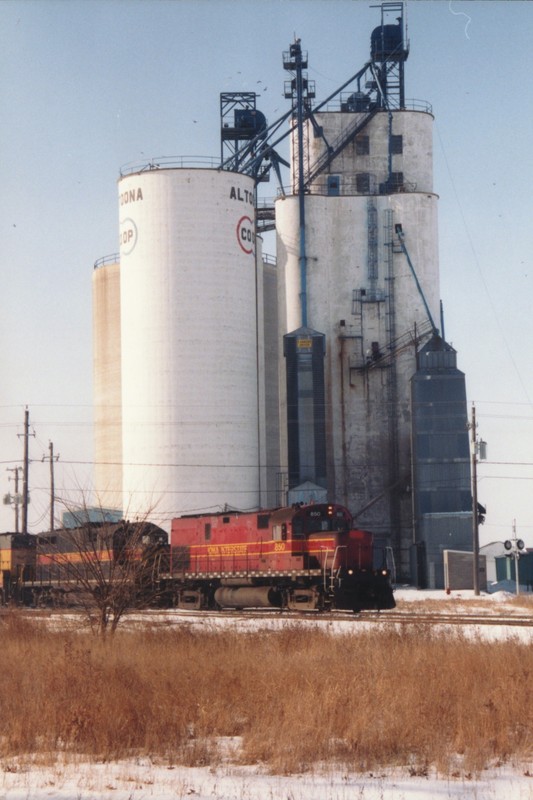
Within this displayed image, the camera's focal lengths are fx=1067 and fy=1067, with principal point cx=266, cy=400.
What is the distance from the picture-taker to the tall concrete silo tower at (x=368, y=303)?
74.4 meters

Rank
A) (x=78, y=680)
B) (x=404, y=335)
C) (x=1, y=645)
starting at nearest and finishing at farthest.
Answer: (x=78, y=680)
(x=1, y=645)
(x=404, y=335)

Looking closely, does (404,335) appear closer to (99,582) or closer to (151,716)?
(99,582)

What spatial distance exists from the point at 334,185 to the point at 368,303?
1050cm

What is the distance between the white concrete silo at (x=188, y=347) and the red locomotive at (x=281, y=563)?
26.3 m

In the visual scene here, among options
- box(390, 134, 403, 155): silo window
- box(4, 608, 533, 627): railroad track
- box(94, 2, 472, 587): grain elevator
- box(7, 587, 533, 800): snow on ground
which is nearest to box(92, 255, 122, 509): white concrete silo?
box(94, 2, 472, 587): grain elevator

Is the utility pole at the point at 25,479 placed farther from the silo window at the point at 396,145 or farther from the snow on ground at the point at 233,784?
the snow on ground at the point at 233,784

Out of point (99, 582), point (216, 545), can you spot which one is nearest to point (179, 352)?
point (216, 545)

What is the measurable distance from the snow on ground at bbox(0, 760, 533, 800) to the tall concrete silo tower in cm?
6015

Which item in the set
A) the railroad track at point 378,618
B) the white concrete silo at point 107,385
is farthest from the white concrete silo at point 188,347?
the railroad track at point 378,618

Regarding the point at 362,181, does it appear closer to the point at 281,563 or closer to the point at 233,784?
the point at 281,563

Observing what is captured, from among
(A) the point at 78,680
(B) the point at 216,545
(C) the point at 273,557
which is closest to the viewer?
(A) the point at 78,680

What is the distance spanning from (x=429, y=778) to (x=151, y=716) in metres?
4.44

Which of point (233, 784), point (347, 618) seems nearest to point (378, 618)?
point (347, 618)

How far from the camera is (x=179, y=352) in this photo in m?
70.1
